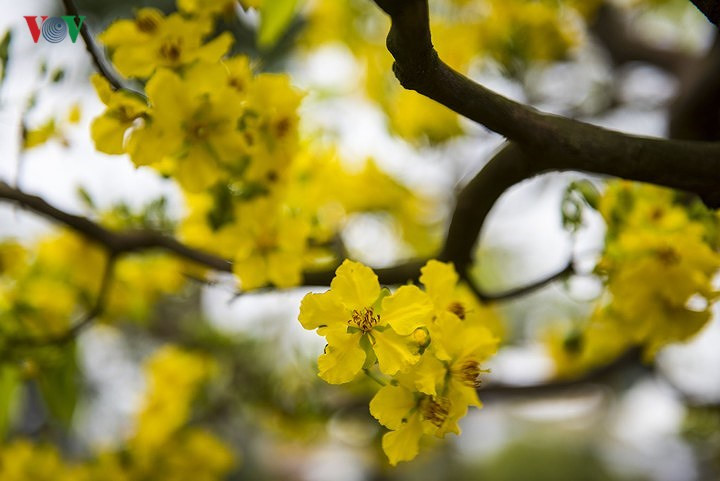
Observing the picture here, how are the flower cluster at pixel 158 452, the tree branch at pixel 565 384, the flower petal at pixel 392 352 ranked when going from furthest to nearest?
the tree branch at pixel 565 384 < the flower cluster at pixel 158 452 < the flower petal at pixel 392 352

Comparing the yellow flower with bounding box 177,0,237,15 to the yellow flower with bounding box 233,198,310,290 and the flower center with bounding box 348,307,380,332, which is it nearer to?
the yellow flower with bounding box 233,198,310,290

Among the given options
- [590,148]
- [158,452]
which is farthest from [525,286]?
[158,452]

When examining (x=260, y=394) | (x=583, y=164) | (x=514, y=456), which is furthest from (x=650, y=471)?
(x=583, y=164)

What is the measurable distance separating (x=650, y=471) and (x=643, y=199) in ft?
9.23

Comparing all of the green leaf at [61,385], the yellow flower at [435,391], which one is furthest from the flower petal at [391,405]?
the green leaf at [61,385]

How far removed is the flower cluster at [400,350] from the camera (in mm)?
384

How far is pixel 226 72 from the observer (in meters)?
0.53

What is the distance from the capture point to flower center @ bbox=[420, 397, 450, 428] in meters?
0.40

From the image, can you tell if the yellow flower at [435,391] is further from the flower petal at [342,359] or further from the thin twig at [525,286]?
the thin twig at [525,286]

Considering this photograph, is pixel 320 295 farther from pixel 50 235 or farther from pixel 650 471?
pixel 650 471

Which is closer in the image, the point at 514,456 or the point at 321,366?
the point at 321,366

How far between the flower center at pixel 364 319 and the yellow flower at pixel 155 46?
9.9 inches

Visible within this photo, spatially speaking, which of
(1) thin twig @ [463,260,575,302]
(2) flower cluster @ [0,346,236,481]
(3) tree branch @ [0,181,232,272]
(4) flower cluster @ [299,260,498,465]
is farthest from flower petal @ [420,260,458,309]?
(2) flower cluster @ [0,346,236,481]

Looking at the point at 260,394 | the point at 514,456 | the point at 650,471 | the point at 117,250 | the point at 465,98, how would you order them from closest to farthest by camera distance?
the point at 465,98 < the point at 117,250 < the point at 260,394 < the point at 650,471 < the point at 514,456
